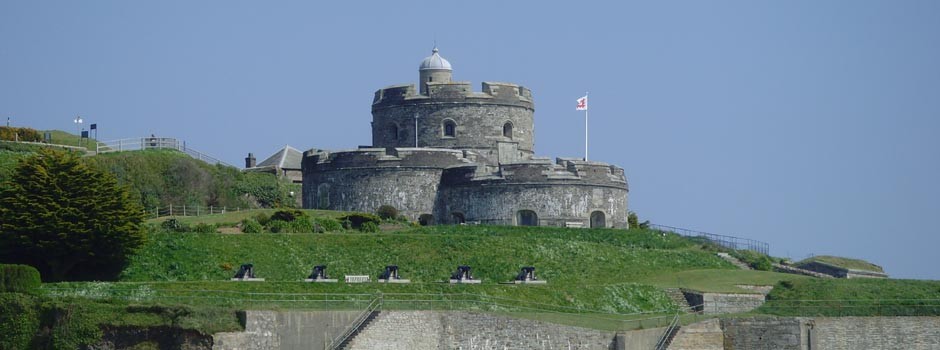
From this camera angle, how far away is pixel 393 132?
3061 inches

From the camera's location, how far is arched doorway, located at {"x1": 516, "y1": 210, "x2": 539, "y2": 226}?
71438 millimetres

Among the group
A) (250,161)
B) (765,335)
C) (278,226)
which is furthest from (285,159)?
(765,335)

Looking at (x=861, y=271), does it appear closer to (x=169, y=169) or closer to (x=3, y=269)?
(x=169, y=169)

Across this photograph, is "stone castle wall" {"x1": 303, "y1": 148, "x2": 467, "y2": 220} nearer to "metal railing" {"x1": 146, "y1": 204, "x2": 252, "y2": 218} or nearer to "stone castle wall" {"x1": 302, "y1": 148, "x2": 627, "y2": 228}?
"stone castle wall" {"x1": 302, "y1": 148, "x2": 627, "y2": 228}

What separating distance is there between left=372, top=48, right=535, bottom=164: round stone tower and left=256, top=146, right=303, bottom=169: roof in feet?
41.3

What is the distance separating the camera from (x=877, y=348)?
189 ft

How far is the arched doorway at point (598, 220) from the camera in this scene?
237ft

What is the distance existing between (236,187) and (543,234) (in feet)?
53.5

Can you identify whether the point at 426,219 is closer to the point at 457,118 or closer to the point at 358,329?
the point at 457,118

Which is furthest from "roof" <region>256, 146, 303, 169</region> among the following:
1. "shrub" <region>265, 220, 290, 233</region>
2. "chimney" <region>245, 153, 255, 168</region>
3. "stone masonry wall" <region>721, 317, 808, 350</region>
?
"stone masonry wall" <region>721, 317, 808, 350</region>

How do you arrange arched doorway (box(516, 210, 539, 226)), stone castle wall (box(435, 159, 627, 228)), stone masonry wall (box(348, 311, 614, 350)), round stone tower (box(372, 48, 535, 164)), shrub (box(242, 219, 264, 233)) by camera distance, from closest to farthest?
stone masonry wall (box(348, 311, 614, 350)) < shrub (box(242, 219, 264, 233)) < stone castle wall (box(435, 159, 627, 228)) < arched doorway (box(516, 210, 539, 226)) < round stone tower (box(372, 48, 535, 164))

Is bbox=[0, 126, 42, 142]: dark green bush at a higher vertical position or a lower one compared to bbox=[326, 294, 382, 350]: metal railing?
higher

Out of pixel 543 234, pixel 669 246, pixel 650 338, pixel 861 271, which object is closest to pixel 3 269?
pixel 650 338

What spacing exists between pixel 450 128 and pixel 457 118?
1.72 ft
